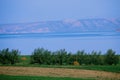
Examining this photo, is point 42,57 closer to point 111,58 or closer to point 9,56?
point 9,56

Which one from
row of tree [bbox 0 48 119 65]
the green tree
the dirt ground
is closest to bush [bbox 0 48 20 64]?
row of tree [bbox 0 48 119 65]

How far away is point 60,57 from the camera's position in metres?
9.66

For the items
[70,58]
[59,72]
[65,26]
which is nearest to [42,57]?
[70,58]

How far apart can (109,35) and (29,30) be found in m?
2.57

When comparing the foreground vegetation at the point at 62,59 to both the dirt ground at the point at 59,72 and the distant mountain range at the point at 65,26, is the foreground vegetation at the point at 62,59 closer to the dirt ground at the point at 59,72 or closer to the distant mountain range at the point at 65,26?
the dirt ground at the point at 59,72

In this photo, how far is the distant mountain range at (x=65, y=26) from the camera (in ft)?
28.8

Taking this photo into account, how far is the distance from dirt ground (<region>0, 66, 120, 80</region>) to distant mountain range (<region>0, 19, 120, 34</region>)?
4.04 ft

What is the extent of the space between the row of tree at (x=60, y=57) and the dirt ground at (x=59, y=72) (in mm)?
544

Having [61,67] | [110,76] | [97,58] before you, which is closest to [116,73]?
[110,76]

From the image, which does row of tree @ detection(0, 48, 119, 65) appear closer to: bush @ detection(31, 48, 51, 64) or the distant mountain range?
bush @ detection(31, 48, 51, 64)

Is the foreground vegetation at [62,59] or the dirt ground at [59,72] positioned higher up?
the foreground vegetation at [62,59]

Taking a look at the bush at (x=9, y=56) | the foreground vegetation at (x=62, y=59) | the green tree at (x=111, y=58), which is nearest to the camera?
the green tree at (x=111, y=58)

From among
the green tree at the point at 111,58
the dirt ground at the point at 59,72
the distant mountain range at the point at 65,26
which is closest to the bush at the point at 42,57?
the dirt ground at the point at 59,72

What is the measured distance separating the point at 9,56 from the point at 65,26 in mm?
2258
